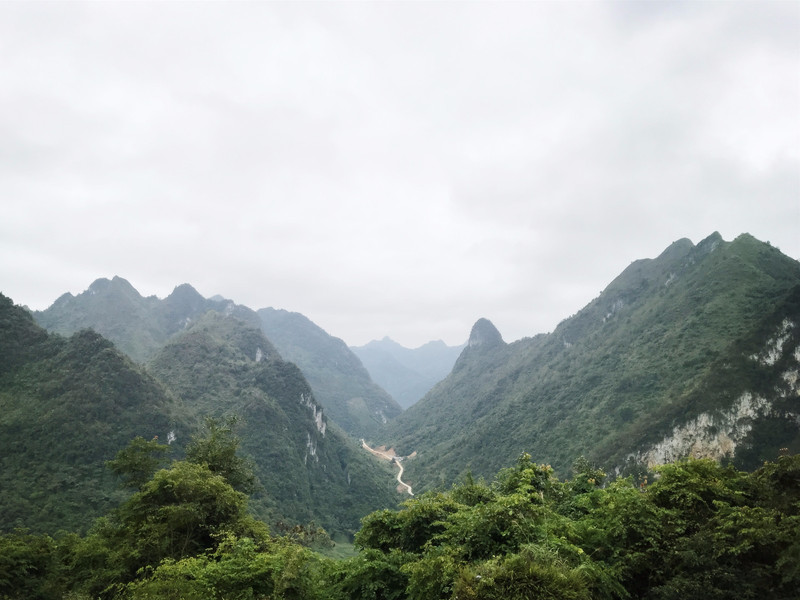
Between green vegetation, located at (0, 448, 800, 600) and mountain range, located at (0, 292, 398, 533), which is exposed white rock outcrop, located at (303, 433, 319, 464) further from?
green vegetation, located at (0, 448, 800, 600)

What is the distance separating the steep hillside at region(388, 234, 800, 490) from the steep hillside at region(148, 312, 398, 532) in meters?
21.2

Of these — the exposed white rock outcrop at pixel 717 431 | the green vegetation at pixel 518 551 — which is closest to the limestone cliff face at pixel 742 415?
the exposed white rock outcrop at pixel 717 431

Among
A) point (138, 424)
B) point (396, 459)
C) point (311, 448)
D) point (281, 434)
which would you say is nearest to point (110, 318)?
point (281, 434)

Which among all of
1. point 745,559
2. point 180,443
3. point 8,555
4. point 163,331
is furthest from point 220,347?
point 745,559

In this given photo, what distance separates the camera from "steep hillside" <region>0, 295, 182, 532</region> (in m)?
46.8

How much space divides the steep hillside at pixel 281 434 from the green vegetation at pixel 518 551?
196 feet

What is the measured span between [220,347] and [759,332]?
13540 cm

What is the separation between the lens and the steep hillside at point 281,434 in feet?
291

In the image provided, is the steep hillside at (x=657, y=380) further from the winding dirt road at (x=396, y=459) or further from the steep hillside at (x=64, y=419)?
the steep hillside at (x=64, y=419)

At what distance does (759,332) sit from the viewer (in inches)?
2527

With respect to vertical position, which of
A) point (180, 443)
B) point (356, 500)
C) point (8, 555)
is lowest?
point (356, 500)

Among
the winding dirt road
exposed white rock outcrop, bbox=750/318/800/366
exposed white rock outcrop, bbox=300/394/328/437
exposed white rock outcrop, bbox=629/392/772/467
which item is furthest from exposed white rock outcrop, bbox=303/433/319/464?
exposed white rock outcrop, bbox=750/318/800/366

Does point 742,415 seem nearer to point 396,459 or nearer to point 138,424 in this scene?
point 138,424

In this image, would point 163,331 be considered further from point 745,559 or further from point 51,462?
point 745,559
